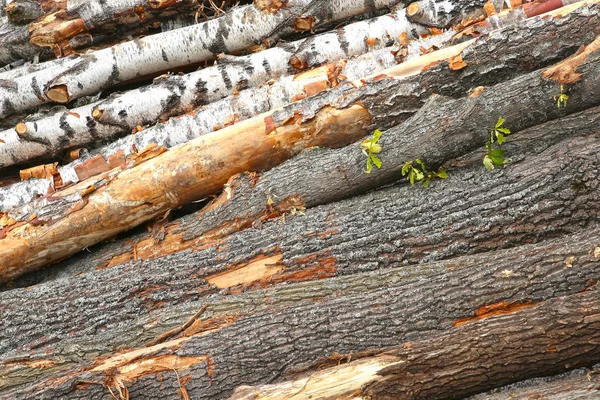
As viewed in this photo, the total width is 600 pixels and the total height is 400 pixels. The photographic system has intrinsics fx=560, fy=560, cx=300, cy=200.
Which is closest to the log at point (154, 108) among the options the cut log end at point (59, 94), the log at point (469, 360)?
the cut log end at point (59, 94)

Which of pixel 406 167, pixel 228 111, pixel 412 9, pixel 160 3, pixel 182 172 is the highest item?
pixel 160 3

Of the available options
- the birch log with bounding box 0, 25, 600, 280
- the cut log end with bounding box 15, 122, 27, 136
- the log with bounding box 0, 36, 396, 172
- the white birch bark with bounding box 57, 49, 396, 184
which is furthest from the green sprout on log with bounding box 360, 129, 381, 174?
the cut log end with bounding box 15, 122, 27, 136

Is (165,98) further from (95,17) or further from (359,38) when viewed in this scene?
(359,38)

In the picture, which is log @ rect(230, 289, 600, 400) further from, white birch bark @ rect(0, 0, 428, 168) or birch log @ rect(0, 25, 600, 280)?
white birch bark @ rect(0, 0, 428, 168)

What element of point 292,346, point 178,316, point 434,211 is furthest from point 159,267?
point 434,211

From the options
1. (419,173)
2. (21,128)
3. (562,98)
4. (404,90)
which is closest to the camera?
(562,98)

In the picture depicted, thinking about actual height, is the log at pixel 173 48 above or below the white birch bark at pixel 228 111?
above

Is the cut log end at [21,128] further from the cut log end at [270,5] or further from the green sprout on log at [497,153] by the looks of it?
the green sprout on log at [497,153]

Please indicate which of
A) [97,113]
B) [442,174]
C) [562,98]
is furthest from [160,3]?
[562,98]
